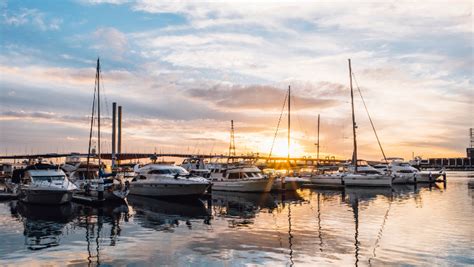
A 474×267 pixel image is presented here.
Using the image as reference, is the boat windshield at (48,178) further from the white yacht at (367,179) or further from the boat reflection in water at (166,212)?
the white yacht at (367,179)

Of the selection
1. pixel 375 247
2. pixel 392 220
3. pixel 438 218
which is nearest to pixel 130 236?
pixel 375 247

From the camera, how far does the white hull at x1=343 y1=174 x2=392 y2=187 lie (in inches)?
2271

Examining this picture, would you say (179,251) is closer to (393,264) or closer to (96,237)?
(96,237)

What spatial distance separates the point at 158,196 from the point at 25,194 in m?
11.7

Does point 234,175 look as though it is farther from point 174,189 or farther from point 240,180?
point 174,189

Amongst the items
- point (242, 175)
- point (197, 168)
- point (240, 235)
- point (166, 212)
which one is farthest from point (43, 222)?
point (197, 168)

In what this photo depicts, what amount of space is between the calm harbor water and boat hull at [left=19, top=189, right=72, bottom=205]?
86 centimetres

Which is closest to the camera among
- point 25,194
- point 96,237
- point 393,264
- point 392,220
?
point 393,264

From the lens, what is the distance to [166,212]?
105ft

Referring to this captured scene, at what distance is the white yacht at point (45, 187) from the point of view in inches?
1387

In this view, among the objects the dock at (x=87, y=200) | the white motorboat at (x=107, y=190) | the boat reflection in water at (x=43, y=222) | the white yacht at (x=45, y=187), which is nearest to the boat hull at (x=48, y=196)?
the white yacht at (x=45, y=187)

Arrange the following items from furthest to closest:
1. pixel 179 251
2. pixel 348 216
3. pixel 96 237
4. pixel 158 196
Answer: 1. pixel 158 196
2. pixel 348 216
3. pixel 96 237
4. pixel 179 251

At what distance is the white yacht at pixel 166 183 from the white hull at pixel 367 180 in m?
25.0

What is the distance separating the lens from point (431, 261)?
1608cm
